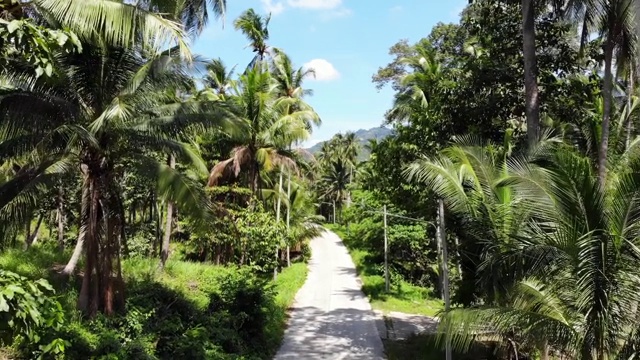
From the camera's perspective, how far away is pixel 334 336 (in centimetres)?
1523

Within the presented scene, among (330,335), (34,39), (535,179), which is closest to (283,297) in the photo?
(330,335)

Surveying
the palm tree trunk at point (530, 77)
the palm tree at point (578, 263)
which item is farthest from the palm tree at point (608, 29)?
the palm tree at point (578, 263)

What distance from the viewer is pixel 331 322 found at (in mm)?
17078

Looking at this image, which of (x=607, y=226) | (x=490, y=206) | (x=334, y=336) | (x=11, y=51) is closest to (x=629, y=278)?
(x=607, y=226)

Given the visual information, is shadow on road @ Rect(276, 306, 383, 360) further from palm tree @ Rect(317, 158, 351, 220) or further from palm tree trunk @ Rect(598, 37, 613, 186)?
palm tree @ Rect(317, 158, 351, 220)

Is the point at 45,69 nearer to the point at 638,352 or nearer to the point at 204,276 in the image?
the point at 638,352

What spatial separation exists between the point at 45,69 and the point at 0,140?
8930 millimetres

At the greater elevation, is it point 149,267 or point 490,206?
point 490,206

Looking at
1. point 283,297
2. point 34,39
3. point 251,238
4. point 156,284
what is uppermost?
point 34,39

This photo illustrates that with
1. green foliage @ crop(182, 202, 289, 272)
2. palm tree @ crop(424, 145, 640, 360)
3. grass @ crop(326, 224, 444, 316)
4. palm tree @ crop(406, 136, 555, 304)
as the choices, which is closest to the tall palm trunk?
palm tree @ crop(406, 136, 555, 304)

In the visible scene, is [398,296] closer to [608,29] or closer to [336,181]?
[608,29]

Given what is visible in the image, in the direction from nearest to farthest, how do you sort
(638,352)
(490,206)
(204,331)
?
(638,352) → (490,206) → (204,331)

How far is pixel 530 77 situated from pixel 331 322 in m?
10.3

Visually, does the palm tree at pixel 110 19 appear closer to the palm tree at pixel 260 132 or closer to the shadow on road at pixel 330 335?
the shadow on road at pixel 330 335
